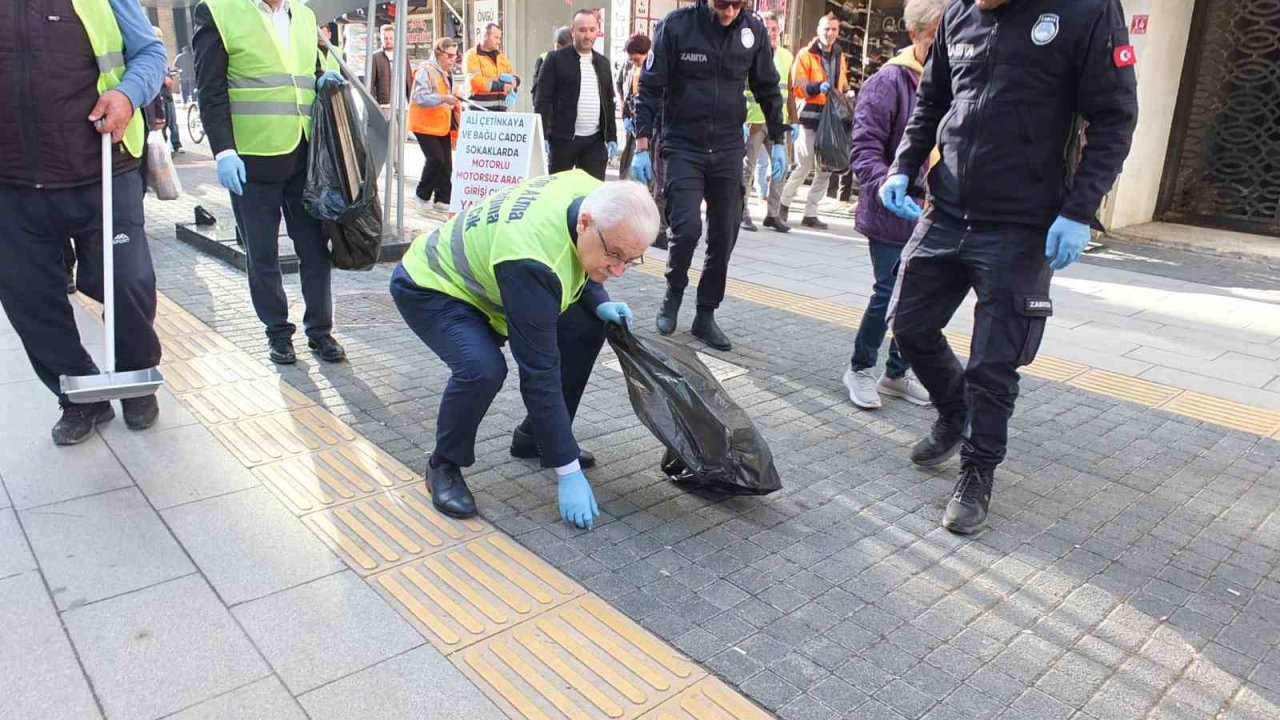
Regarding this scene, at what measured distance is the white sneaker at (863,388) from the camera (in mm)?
4254

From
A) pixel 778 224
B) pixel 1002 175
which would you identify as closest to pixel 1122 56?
pixel 1002 175

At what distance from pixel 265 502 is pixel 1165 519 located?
3161 millimetres

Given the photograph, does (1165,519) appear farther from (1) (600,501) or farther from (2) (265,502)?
(2) (265,502)

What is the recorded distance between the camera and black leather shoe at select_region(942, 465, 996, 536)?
310cm

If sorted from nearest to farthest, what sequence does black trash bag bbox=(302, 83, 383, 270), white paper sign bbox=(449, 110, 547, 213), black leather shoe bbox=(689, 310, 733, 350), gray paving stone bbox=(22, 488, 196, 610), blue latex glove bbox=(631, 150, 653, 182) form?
gray paving stone bbox=(22, 488, 196, 610) → black trash bag bbox=(302, 83, 383, 270) → blue latex glove bbox=(631, 150, 653, 182) → black leather shoe bbox=(689, 310, 733, 350) → white paper sign bbox=(449, 110, 547, 213)

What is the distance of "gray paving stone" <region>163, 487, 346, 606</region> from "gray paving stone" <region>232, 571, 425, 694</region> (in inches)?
3.2

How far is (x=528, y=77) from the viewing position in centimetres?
1317

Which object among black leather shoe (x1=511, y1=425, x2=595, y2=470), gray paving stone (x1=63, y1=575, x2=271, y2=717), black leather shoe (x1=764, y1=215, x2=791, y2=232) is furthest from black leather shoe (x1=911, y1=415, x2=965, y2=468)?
black leather shoe (x1=764, y1=215, x2=791, y2=232)

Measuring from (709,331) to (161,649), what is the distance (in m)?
→ 3.33

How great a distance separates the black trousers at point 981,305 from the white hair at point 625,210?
44.2 inches

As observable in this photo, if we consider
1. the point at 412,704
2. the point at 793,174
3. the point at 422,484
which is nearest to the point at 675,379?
the point at 422,484

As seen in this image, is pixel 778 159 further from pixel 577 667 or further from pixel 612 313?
pixel 577 667

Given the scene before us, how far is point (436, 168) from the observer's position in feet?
30.8

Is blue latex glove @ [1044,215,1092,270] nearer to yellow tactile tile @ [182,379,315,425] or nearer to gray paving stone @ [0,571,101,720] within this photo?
gray paving stone @ [0,571,101,720]
